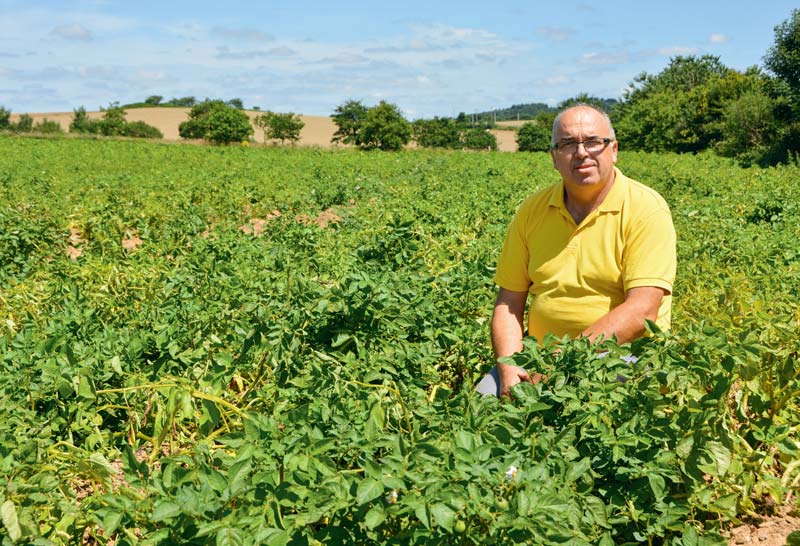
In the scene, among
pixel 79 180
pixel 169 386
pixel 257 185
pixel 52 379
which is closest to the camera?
pixel 169 386

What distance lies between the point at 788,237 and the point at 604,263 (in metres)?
3.44

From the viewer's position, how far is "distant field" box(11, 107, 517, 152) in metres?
74.6

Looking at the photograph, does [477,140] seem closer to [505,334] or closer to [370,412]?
[505,334]

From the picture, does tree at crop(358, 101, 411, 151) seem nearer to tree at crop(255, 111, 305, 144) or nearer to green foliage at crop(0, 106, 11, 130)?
tree at crop(255, 111, 305, 144)

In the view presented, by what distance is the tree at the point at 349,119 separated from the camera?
71.6 meters

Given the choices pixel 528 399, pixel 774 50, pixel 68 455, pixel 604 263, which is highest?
pixel 774 50

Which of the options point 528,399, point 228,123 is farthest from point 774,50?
point 228,123

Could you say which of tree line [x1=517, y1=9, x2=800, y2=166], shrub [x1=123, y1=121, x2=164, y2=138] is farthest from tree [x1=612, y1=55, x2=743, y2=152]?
shrub [x1=123, y1=121, x2=164, y2=138]

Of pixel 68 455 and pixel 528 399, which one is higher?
pixel 528 399

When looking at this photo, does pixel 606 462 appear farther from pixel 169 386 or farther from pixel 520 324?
pixel 169 386

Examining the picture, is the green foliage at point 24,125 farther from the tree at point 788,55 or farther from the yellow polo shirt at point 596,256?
the yellow polo shirt at point 596,256

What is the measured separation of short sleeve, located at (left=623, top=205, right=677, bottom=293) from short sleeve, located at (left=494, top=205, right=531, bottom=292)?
0.52m

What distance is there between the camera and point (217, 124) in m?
62.5

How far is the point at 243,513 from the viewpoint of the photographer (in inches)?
70.6
